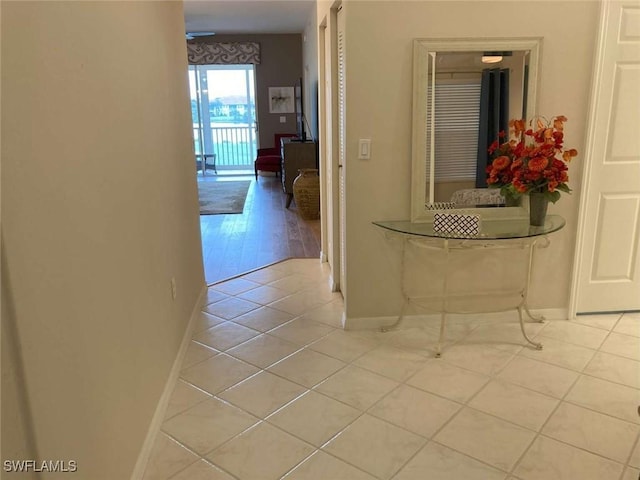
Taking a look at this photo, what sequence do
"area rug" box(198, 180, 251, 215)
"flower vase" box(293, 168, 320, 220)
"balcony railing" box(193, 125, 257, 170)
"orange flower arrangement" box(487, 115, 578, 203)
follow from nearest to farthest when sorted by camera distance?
"orange flower arrangement" box(487, 115, 578, 203) → "flower vase" box(293, 168, 320, 220) → "area rug" box(198, 180, 251, 215) → "balcony railing" box(193, 125, 257, 170)

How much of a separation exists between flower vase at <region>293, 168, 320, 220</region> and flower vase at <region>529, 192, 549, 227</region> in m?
3.62

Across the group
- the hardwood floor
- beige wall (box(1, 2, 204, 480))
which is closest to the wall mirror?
beige wall (box(1, 2, 204, 480))

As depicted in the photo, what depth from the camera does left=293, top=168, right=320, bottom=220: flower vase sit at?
6379 millimetres

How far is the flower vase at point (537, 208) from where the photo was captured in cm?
292

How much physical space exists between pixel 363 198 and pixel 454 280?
0.78 metres

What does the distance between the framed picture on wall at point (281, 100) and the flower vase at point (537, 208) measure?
26.5 feet

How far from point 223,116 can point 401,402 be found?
9578 mm

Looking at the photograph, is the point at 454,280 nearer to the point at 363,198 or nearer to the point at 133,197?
the point at 363,198

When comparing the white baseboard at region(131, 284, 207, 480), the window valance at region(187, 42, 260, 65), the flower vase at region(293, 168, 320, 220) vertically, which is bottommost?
the white baseboard at region(131, 284, 207, 480)

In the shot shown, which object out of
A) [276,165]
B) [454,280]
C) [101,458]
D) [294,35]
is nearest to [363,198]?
[454,280]

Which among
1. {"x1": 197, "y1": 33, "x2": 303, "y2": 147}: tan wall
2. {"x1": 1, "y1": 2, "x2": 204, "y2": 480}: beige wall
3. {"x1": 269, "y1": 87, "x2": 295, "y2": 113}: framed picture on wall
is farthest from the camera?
{"x1": 269, "y1": 87, "x2": 295, "y2": 113}: framed picture on wall

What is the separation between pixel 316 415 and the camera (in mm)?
2408

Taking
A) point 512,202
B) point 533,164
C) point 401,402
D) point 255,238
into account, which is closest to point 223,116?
point 255,238

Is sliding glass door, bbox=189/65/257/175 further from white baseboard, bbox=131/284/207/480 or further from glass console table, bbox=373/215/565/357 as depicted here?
glass console table, bbox=373/215/565/357
